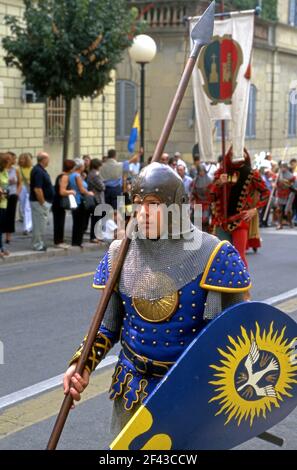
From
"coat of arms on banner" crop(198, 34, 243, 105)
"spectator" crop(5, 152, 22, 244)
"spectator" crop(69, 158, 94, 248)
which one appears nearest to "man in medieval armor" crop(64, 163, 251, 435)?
"coat of arms on banner" crop(198, 34, 243, 105)

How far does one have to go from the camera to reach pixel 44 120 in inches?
802

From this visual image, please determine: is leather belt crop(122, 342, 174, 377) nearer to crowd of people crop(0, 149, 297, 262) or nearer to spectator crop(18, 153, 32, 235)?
crowd of people crop(0, 149, 297, 262)

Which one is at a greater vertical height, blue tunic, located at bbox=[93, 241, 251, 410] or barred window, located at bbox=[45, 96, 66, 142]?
barred window, located at bbox=[45, 96, 66, 142]

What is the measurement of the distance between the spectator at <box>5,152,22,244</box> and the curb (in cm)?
82

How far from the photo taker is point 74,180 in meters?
13.9

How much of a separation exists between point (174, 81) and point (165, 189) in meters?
26.0

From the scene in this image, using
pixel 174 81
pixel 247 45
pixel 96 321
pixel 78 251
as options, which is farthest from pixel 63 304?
pixel 174 81

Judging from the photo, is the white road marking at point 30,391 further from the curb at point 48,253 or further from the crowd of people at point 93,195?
the curb at point 48,253

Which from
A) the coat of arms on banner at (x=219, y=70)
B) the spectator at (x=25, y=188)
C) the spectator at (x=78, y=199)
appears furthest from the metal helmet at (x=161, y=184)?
the spectator at (x=25, y=188)

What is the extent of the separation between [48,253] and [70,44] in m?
4.09

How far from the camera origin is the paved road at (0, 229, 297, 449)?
4977 millimetres

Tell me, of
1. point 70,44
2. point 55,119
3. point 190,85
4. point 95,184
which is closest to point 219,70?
point 95,184

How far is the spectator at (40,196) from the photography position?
13.2 metres
